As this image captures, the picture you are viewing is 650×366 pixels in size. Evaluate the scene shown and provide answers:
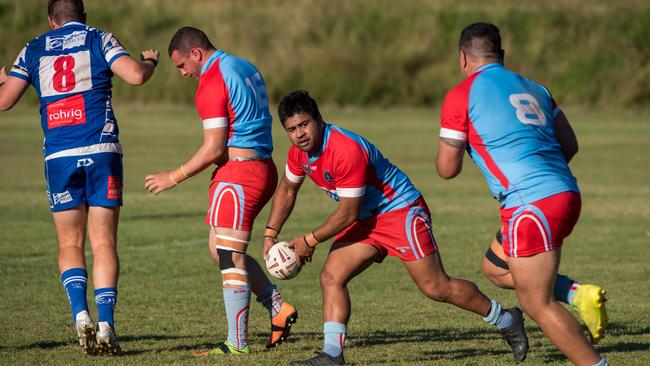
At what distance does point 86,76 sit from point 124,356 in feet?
6.32

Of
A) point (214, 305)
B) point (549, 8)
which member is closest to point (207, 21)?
point (549, 8)

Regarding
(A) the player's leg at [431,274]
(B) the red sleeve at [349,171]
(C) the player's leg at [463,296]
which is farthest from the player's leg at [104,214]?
(C) the player's leg at [463,296]

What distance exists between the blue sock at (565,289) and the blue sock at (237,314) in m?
2.13

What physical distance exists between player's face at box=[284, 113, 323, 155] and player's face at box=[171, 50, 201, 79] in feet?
3.39

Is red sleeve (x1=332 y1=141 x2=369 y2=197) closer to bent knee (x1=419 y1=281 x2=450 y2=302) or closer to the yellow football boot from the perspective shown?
bent knee (x1=419 y1=281 x2=450 y2=302)

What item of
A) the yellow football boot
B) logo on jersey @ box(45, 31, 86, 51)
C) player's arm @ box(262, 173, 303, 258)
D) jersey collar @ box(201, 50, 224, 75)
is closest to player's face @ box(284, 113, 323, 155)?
player's arm @ box(262, 173, 303, 258)

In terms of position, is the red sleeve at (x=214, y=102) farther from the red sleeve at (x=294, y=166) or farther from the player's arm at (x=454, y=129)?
the player's arm at (x=454, y=129)

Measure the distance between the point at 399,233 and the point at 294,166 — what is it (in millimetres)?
837

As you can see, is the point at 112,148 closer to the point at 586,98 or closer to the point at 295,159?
the point at 295,159

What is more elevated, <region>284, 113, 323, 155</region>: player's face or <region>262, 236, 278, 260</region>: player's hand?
<region>284, 113, 323, 155</region>: player's face

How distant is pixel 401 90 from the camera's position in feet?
153

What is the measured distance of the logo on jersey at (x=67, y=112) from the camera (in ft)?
26.2

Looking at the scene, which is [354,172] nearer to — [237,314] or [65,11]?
[237,314]

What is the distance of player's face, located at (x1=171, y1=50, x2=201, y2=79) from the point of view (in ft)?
26.5
